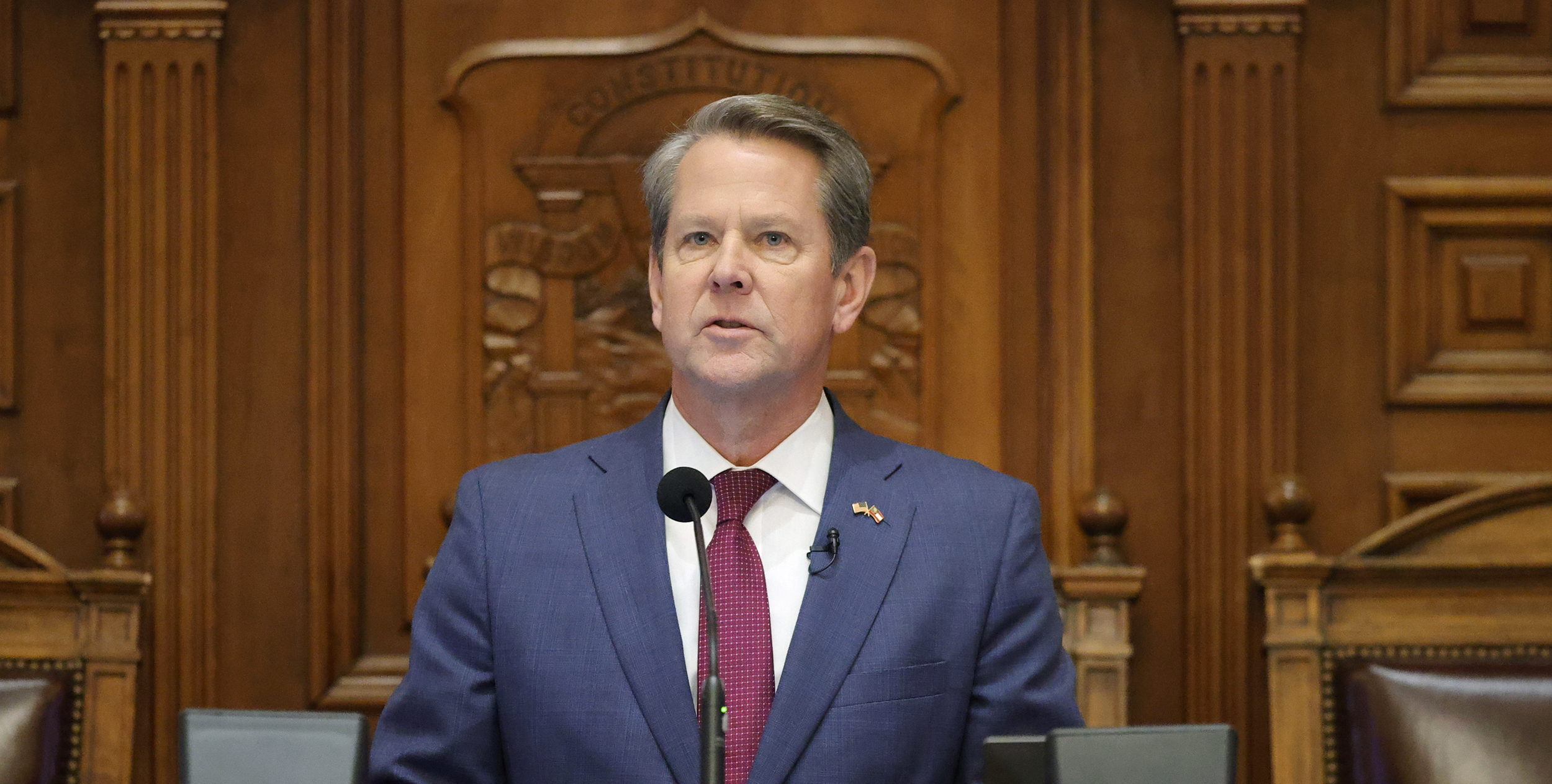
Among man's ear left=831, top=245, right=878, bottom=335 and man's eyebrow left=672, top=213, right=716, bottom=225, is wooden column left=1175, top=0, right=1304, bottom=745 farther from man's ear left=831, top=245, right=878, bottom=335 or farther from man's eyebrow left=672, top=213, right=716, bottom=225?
man's eyebrow left=672, top=213, right=716, bottom=225

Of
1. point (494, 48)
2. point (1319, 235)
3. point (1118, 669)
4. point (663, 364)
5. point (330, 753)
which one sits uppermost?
point (494, 48)

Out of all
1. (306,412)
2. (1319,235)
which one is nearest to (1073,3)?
(1319,235)

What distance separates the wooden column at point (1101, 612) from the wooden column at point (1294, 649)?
22cm

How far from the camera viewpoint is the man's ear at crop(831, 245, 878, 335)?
5.93ft

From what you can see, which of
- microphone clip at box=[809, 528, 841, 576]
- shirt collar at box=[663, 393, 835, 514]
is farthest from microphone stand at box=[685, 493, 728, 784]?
shirt collar at box=[663, 393, 835, 514]

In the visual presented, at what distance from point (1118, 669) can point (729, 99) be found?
3.98 feet

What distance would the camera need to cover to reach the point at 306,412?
8.25 ft

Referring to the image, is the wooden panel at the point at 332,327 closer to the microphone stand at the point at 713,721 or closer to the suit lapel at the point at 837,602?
the suit lapel at the point at 837,602

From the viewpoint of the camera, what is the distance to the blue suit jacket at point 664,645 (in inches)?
61.2

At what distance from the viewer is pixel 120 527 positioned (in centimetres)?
239

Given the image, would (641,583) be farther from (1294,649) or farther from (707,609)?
(1294,649)

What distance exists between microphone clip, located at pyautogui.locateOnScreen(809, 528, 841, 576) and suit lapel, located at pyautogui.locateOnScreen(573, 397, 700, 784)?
165 mm

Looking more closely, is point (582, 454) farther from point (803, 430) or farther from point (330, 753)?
point (330, 753)

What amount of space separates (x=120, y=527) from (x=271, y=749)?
4.95 feet
